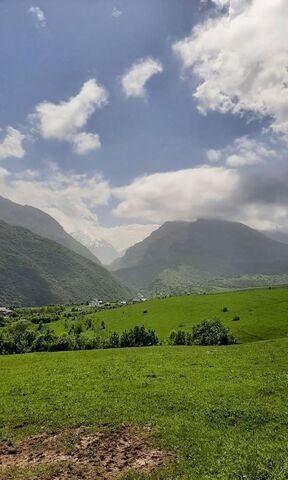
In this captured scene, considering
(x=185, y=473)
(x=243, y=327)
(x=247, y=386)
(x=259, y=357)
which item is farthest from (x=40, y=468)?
(x=243, y=327)

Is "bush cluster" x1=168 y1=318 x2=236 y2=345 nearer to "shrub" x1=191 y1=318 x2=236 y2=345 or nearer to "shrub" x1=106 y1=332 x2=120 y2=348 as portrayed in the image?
"shrub" x1=191 y1=318 x2=236 y2=345

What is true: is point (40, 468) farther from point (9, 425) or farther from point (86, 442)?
point (9, 425)

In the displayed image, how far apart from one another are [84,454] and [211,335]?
70.7 meters

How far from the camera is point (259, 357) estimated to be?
1641 inches

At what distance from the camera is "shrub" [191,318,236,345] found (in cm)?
8600

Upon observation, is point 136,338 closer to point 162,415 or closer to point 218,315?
point 218,315

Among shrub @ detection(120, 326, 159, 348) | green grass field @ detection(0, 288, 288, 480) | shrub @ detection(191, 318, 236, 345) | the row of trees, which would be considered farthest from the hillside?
shrub @ detection(120, 326, 159, 348)

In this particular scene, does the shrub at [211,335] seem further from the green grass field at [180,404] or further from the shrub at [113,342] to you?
the green grass field at [180,404]

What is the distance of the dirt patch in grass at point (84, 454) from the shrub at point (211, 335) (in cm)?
6468

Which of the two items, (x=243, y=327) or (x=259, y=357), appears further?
(x=243, y=327)

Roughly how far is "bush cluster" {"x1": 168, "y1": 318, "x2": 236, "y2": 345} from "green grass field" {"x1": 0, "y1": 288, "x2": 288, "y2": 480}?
35.3m

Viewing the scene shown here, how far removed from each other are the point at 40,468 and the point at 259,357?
92.4ft

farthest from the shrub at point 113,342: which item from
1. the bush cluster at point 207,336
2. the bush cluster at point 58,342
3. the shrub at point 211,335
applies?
the shrub at point 211,335

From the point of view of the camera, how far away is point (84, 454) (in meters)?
21.4
